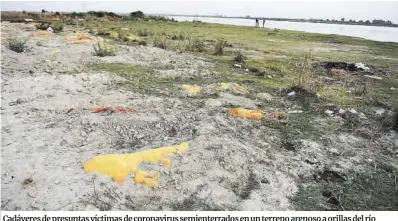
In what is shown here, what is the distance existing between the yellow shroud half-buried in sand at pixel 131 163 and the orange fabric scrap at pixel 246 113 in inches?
59.8

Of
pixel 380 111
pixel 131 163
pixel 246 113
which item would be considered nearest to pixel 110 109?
pixel 131 163

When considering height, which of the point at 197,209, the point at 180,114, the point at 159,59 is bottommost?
the point at 197,209

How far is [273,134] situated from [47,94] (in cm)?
359

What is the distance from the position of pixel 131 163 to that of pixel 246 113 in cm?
228

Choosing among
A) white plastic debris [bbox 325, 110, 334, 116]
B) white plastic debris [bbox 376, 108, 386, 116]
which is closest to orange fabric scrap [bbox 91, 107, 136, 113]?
white plastic debris [bbox 325, 110, 334, 116]

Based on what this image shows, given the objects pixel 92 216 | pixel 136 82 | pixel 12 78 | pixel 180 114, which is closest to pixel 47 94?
pixel 12 78

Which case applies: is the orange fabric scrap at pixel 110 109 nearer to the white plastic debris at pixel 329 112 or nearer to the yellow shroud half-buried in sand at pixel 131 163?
the yellow shroud half-buried in sand at pixel 131 163

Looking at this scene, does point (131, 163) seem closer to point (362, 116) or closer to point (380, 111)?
point (362, 116)

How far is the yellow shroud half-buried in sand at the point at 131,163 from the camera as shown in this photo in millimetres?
3270

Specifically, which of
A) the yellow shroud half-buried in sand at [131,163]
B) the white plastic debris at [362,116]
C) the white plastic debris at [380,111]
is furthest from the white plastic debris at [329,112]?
the yellow shroud half-buried in sand at [131,163]

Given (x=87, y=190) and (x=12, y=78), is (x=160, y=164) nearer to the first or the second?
(x=87, y=190)

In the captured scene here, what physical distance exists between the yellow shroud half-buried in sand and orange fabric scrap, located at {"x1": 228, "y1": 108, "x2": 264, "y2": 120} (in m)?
1.52

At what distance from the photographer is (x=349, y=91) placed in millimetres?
7016

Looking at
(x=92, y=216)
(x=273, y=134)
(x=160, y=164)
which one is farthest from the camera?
(x=273, y=134)
